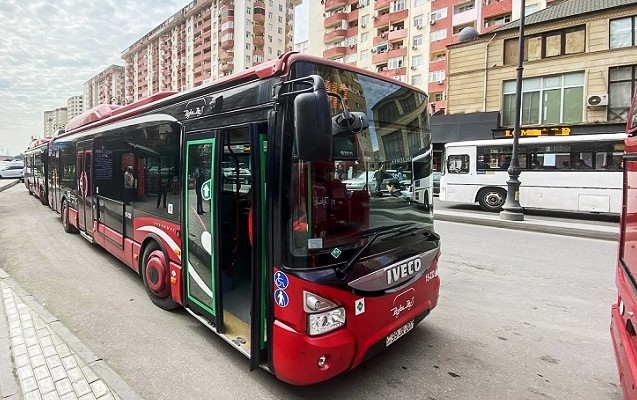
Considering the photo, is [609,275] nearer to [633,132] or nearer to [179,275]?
[633,132]

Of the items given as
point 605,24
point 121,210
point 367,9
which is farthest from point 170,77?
point 121,210

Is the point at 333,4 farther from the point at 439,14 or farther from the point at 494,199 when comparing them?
the point at 494,199

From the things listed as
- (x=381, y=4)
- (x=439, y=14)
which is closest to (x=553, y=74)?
(x=439, y=14)

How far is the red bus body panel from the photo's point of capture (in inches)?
103

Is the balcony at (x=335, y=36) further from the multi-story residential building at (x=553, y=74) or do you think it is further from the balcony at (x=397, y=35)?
the multi-story residential building at (x=553, y=74)

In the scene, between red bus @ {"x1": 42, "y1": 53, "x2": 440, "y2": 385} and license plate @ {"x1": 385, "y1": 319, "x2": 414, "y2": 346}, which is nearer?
red bus @ {"x1": 42, "y1": 53, "x2": 440, "y2": 385}

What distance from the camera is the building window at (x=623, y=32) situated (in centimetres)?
1938

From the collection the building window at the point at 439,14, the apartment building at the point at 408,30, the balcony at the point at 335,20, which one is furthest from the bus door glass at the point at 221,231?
the balcony at the point at 335,20

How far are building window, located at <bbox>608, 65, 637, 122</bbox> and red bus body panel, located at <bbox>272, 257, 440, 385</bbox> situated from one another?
23.4 metres

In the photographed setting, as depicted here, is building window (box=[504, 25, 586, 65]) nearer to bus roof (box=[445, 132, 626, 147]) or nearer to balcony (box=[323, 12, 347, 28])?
bus roof (box=[445, 132, 626, 147])

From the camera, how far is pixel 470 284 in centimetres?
577

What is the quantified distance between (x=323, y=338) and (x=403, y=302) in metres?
0.94

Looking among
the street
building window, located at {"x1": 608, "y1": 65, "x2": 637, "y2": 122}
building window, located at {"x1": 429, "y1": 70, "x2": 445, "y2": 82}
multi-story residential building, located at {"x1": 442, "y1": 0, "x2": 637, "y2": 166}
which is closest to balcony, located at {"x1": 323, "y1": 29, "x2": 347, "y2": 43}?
building window, located at {"x1": 429, "y1": 70, "x2": 445, "y2": 82}

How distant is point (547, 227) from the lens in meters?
10.8
